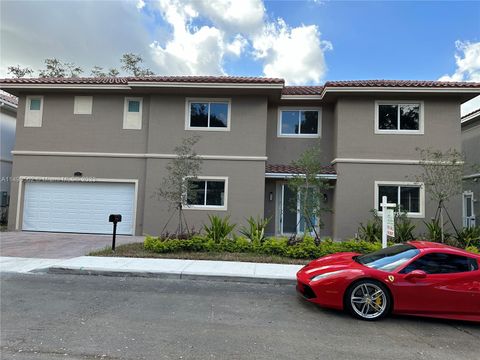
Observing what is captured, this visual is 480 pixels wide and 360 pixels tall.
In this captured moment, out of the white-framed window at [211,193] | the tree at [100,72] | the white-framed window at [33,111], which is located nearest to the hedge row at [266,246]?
the white-framed window at [211,193]

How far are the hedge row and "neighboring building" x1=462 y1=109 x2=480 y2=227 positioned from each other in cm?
870

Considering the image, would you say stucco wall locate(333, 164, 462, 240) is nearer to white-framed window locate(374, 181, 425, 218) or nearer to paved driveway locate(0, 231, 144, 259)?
white-framed window locate(374, 181, 425, 218)

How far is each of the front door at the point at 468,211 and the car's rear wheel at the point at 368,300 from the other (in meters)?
13.2

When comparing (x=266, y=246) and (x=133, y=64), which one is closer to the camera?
(x=266, y=246)

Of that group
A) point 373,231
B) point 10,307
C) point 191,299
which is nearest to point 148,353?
point 191,299

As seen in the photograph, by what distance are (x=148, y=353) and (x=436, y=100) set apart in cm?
1348

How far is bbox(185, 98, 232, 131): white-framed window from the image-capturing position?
14.0m

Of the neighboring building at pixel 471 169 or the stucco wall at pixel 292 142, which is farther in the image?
the neighboring building at pixel 471 169

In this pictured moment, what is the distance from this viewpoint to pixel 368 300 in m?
5.40

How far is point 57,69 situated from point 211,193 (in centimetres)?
2003

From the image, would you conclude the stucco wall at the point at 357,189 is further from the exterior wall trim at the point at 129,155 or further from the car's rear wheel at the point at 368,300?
the car's rear wheel at the point at 368,300

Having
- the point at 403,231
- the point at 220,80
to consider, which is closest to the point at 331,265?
the point at 403,231

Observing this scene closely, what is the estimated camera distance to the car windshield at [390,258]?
561 cm

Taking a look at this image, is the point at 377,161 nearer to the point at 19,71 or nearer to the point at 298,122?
the point at 298,122
